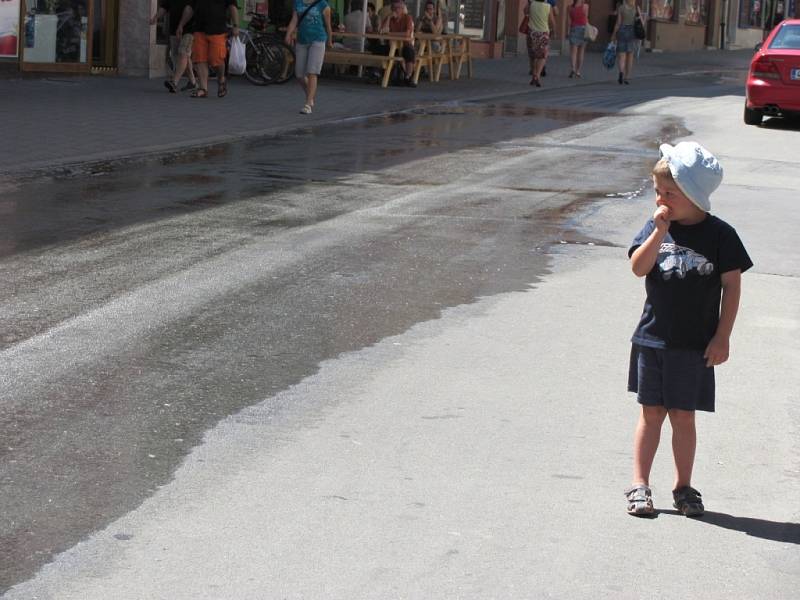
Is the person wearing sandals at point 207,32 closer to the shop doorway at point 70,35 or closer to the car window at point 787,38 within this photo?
the shop doorway at point 70,35

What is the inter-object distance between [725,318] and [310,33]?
49.0ft

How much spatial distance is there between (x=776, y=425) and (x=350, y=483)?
1906 millimetres

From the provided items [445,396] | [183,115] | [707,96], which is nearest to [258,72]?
[183,115]

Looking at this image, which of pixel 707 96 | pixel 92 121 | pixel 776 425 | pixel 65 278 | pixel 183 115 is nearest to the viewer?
pixel 776 425

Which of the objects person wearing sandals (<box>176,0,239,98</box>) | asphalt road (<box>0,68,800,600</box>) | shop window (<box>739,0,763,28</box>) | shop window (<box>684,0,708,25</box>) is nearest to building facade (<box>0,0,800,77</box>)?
person wearing sandals (<box>176,0,239,98</box>)

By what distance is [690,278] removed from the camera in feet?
16.0

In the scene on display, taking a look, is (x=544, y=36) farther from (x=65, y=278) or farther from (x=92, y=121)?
(x=65, y=278)

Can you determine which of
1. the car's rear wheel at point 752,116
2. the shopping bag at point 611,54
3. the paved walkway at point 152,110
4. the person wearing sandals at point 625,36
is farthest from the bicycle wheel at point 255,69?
the shopping bag at point 611,54

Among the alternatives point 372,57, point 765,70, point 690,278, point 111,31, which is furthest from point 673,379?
point 111,31

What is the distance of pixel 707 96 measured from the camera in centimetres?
2772

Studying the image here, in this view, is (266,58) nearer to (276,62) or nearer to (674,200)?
(276,62)

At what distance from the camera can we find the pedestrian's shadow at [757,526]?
4.79 m

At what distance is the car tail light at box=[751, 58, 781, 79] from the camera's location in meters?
21.7

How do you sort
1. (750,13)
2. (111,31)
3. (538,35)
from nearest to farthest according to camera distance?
(111,31)
(538,35)
(750,13)
